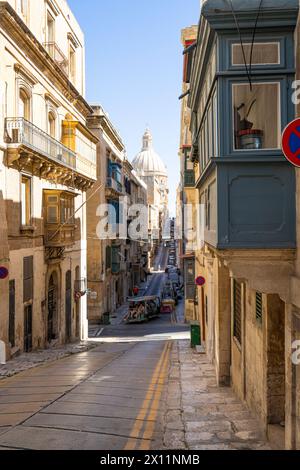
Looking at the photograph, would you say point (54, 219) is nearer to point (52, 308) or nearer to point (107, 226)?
point (52, 308)

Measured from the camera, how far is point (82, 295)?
97.2 ft

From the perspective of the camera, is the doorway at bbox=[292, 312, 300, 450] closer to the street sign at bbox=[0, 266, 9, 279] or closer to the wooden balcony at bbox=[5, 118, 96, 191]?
the street sign at bbox=[0, 266, 9, 279]

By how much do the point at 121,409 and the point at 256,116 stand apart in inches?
230

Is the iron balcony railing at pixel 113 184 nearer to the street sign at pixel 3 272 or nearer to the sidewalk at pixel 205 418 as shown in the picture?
the street sign at pixel 3 272

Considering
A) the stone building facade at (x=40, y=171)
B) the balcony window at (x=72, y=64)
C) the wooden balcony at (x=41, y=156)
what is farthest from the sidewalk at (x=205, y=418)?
the balcony window at (x=72, y=64)

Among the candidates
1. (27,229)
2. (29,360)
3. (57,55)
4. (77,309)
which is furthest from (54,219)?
(77,309)

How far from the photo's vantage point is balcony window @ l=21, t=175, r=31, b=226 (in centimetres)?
1989

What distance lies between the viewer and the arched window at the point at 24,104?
65.2ft

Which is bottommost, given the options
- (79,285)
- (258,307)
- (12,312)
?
(79,285)

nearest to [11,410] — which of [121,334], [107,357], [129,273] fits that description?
[107,357]

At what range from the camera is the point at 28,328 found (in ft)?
66.6

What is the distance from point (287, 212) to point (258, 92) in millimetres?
1741

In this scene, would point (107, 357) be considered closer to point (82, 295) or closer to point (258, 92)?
point (82, 295)

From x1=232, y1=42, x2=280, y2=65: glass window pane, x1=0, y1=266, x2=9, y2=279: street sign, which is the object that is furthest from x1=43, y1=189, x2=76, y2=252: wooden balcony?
x1=232, y1=42, x2=280, y2=65: glass window pane
